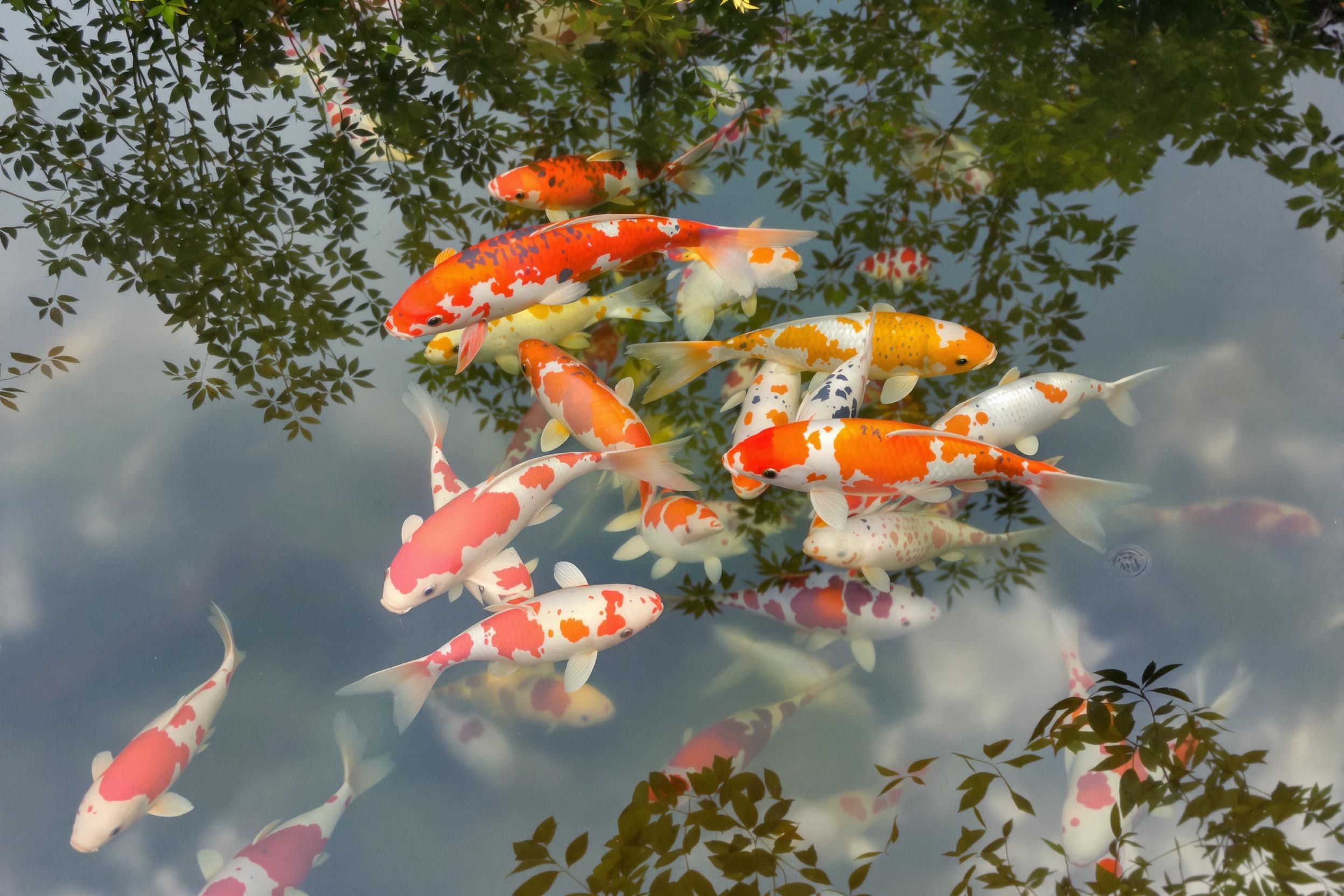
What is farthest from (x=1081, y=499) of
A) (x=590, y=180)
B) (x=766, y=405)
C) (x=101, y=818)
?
(x=101, y=818)

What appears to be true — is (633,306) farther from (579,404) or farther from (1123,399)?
(1123,399)

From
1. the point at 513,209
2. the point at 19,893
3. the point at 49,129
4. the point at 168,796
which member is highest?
the point at 49,129

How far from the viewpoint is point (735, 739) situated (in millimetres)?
2215

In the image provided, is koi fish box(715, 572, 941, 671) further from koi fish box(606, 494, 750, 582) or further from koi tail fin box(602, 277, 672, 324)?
koi tail fin box(602, 277, 672, 324)

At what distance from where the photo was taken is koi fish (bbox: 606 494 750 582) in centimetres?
227

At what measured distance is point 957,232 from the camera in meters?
2.81

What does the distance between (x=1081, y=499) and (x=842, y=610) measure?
2.38 feet

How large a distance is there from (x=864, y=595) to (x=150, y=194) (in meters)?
3.03

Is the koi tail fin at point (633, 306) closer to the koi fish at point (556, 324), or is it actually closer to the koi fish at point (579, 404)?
the koi fish at point (556, 324)

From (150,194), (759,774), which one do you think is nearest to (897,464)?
(759,774)

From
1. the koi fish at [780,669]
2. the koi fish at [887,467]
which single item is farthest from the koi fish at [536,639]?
the koi fish at [887,467]

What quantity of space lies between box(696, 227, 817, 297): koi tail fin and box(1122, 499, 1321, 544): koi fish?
1.35 meters

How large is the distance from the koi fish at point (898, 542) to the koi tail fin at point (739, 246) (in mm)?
875

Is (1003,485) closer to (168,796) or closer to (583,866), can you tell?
(583,866)
